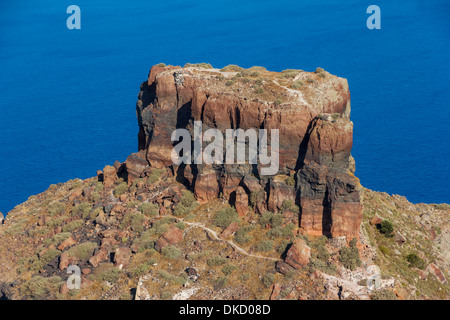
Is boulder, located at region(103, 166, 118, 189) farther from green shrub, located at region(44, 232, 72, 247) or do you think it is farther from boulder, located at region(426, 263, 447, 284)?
boulder, located at region(426, 263, 447, 284)

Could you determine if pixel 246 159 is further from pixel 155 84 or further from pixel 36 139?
pixel 36 139

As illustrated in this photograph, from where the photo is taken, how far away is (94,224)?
59188 millimetres

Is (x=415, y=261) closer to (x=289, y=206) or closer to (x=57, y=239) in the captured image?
(x=289, y=206)

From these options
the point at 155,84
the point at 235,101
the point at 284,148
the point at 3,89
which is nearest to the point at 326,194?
the point at 284,148

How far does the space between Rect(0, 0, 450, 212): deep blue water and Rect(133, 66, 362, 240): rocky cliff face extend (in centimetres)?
5274

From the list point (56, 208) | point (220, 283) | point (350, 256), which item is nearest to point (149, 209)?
point (220, 283)

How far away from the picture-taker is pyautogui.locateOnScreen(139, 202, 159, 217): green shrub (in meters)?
57.7

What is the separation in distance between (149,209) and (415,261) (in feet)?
99.1

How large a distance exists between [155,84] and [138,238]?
2090cm

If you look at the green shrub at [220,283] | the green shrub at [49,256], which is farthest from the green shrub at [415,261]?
the green shrub at [49,256]

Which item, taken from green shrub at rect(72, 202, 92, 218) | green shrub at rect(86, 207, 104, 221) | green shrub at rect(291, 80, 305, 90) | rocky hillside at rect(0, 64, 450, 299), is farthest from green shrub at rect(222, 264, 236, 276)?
green shrub at rect(72, 202, 92, 218)

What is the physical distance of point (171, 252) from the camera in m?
51.2

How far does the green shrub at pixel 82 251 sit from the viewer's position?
176 feet

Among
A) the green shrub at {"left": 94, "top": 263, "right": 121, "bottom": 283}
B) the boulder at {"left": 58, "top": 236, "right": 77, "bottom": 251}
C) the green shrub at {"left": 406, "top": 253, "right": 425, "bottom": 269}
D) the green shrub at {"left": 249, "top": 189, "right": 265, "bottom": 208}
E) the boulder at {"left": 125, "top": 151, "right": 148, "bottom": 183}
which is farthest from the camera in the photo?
the boulder at {"left": 125, "top": 151, "right": 148, "bottom": 183}
